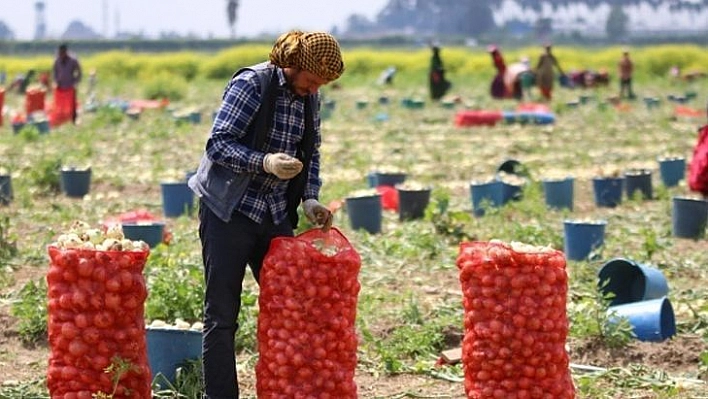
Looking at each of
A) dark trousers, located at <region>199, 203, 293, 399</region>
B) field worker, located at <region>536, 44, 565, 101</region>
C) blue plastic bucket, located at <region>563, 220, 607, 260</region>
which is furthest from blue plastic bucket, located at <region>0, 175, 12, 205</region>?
field worker, located at <region>536, 44, 565, 101</region>

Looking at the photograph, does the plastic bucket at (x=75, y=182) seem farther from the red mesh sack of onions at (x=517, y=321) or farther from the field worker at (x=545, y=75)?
the field worker at (x=545, y=75)

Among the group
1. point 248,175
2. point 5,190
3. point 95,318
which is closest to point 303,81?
point 248,175


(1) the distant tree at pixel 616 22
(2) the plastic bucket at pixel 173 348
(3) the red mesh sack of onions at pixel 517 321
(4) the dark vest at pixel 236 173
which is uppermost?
(4) the dark vest at pixel 236 173

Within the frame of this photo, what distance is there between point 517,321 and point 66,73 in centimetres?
1843

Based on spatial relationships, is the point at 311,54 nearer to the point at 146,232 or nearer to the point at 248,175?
the point at 248,175

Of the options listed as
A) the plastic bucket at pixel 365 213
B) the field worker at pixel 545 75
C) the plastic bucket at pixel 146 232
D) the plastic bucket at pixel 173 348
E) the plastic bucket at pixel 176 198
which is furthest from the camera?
the field worker at pixel 545 75

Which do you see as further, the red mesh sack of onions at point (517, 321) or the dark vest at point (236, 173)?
the red mesh sack of onions at point (517, 321)

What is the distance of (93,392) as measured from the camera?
5.38 meters

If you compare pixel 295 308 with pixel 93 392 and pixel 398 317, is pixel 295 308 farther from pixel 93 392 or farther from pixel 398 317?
pixel 398 317

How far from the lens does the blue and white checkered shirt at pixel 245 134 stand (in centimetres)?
523

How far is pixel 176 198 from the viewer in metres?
12.3

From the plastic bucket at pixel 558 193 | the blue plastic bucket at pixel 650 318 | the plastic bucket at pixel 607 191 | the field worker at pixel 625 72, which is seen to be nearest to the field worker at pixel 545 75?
the field worker at pixel 625 72

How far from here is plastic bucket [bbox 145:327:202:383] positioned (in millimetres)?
6148

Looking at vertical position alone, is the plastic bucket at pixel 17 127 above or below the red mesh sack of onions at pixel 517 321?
below
